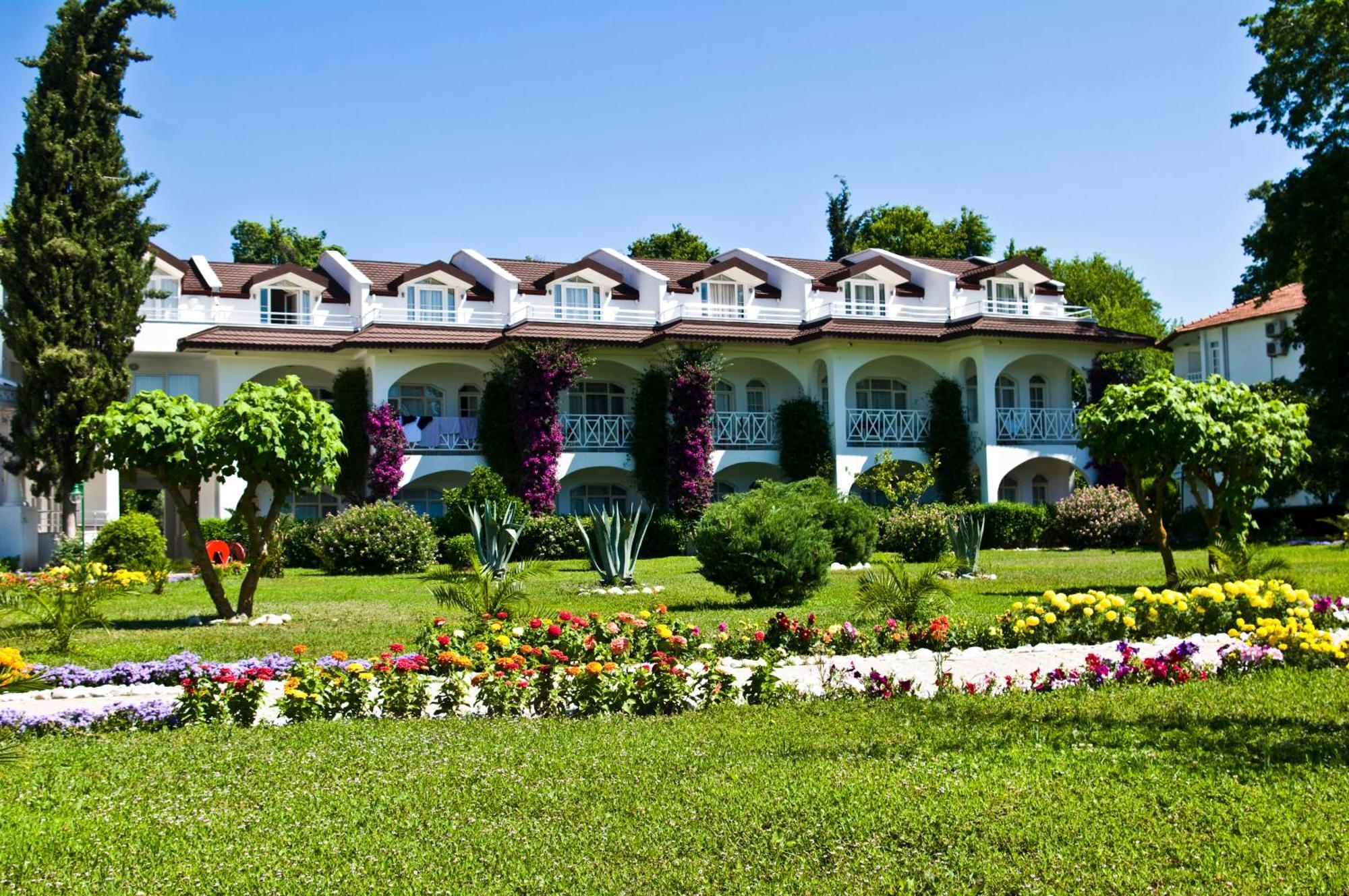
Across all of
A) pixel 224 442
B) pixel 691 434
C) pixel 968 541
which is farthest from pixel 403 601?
pixel 691 434

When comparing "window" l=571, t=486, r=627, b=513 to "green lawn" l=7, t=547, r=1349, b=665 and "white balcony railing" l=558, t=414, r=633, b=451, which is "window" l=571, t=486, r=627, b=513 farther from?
"green lawn" l=7, t=547, r=1349, b=665

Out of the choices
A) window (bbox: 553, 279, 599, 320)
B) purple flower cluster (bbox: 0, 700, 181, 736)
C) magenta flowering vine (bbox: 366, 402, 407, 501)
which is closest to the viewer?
purple flower cluster (bbox: 0, 700, 181, 736)

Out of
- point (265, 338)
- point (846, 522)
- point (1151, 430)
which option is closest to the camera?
point (1151, 430)

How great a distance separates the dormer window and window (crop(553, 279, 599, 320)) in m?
7.12

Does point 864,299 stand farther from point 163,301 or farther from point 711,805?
point 711,805

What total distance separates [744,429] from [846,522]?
14.1 metres

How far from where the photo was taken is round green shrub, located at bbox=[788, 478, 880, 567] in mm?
19538

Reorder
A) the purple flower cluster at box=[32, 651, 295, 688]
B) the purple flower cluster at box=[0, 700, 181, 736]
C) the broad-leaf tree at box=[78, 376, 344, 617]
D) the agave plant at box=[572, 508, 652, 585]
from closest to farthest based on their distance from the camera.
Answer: the purple flower cluster at box=[0, 700, 181, 736] < the purple flower cluster at box=[32, 651, 295, 688] < the broad-leaf tree at box=[78, 376, 344, 617] < the agave plant at box=[572, 508, 652, 585]

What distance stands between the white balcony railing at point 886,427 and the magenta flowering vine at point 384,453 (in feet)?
38.4

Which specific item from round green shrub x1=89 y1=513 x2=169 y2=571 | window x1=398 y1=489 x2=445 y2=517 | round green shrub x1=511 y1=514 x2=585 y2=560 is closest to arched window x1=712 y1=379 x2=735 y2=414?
window x1=398 y1=489 x2=445 y2=517

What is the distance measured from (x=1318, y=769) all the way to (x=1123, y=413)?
32.9 ft

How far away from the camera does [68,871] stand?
530 cm

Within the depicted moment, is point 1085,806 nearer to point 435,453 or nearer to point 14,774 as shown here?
point 14,774

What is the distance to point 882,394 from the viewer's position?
37750mm
